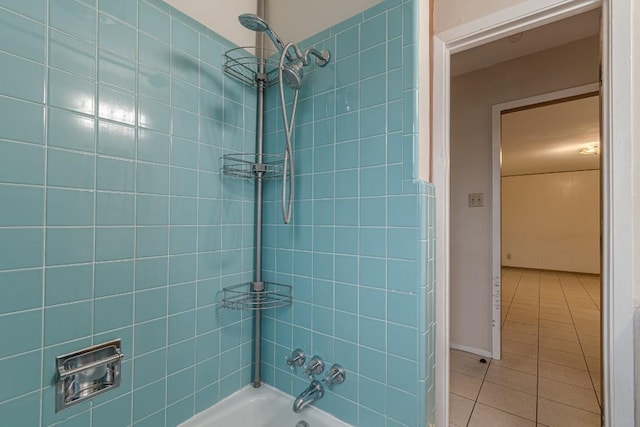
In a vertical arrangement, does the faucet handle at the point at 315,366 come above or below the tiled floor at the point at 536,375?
above

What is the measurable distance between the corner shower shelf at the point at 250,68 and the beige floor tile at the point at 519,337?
3049 millimetres

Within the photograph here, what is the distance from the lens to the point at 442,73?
1.27 meters

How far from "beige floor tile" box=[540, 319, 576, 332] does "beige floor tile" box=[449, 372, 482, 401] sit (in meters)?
1.60

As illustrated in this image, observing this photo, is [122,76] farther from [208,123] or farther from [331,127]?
[331,127]

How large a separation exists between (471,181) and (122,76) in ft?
8.43

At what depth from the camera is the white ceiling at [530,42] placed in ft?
6.32

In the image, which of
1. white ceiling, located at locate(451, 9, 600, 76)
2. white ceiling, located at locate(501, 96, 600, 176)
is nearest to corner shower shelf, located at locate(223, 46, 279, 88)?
white ceiling, located at locate(451, 9, 600, 76)

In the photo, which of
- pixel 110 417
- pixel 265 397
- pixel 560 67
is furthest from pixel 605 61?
pixel 110 417

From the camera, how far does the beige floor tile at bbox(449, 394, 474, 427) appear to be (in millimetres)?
1585

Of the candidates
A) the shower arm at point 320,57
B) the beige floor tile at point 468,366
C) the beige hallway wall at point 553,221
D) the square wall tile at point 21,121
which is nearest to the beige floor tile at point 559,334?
the beige floor tile at point 468,366

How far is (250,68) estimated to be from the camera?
53.4 inches

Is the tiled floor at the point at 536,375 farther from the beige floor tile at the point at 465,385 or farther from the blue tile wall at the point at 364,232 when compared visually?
the blue tile wall at the point at 364,232

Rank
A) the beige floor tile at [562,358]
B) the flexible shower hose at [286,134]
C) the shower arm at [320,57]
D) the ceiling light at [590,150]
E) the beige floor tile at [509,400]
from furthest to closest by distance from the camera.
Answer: the ceiling light at [590,150], the beige floor tile at [562,358], the beige floor tile at [509,400], the shower arm at [320,57], the flexible shower hose at [286,134]

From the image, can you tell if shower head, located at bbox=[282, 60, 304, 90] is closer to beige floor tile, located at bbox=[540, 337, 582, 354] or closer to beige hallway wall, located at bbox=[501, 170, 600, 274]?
Result: beige floor tile, located at bbox=[540, 337, 582, 354]
